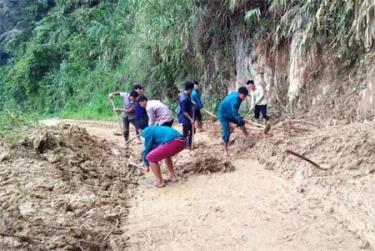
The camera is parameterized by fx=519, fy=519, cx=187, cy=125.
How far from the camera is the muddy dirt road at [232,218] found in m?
5.22

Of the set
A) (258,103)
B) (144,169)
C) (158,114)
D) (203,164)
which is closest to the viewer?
(203,164)

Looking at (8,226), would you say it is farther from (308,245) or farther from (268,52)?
(268,52)

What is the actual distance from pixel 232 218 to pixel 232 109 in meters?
3.08

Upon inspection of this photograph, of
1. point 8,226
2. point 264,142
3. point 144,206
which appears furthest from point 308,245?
point 264,142

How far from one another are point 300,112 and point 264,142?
1734mm

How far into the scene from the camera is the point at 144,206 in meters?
6.64

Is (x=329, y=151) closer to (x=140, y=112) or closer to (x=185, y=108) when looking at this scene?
(x=185, y=108)

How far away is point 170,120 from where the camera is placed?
28.5 feet

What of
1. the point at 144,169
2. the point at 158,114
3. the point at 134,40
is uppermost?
the point at 134,40

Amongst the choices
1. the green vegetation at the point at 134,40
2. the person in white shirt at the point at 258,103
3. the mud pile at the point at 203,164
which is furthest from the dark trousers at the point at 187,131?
the green vegetation at the point at 134,40

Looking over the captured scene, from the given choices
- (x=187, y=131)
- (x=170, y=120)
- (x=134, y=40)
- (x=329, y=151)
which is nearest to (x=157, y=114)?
(x=170, y=120)

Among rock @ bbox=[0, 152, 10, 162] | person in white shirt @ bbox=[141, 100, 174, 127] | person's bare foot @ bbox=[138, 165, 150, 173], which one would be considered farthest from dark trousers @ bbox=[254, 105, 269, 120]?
rock @ bbox=[0, 152, 10, 162]

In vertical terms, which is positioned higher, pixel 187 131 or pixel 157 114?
pixel 157 114

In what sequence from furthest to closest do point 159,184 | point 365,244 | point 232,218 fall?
point 159,184 < point 232,218 < point 365,244
